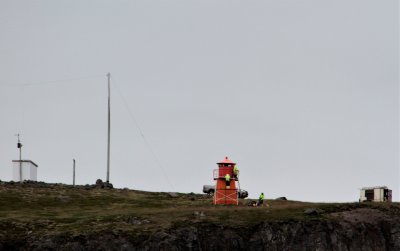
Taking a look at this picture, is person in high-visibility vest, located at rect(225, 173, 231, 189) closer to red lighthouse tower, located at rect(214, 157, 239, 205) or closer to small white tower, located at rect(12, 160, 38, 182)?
red lighthouse tower, located at rect(214, 157, 239, 205)

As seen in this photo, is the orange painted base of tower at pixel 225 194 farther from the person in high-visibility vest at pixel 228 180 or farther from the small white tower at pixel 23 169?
the small white tower at pixel 23 169

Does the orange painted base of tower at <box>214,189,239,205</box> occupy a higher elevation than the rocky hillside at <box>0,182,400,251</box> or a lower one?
higher

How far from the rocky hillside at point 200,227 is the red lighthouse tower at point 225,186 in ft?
6.69

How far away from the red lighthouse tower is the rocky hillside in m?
2.04

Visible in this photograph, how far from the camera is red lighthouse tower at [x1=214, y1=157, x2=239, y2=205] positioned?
3770 inches

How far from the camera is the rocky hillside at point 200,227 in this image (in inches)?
3270

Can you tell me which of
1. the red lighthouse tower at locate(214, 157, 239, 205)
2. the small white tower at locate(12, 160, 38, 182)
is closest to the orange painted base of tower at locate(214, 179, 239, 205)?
the red lighthouse tower at locate(214, 157, 239, 205)

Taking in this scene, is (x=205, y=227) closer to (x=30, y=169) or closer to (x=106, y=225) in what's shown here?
(x=106, y=225)

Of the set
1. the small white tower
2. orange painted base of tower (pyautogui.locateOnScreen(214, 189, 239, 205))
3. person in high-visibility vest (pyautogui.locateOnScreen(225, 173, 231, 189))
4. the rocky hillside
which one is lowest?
the rocky hillside

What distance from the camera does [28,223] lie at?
86.5 meters

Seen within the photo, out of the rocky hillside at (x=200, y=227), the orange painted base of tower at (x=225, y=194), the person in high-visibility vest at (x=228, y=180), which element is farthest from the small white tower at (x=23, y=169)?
the person in high-visibility vest at (x=228, y=180)

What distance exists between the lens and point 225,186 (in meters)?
96.4

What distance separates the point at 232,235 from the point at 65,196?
82.8 ft

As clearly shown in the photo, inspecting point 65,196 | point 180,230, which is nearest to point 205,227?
point 180,230
